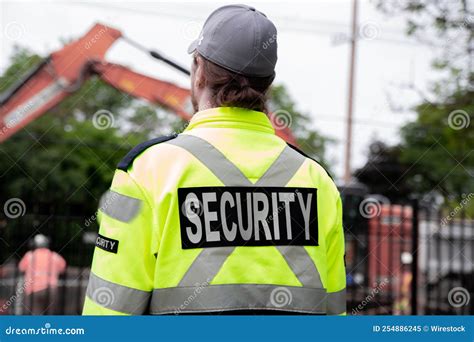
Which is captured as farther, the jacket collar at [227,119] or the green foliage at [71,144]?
the green foliage at [71,144]

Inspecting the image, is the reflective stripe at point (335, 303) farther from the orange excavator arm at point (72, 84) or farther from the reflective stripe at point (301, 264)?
the orange excavator arm at point (72, 84)

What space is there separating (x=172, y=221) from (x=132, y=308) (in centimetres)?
24

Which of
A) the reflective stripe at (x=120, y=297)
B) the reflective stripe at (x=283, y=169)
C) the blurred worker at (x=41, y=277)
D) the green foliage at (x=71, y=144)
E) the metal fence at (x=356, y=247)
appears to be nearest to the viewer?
the reflective stripe at (x=120, y=297)

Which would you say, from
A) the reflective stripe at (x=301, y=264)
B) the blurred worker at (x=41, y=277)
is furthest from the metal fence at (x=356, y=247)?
the reflective stripe at (x=301, y=264)

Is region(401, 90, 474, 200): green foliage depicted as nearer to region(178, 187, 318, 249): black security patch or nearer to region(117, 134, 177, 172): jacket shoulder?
region(178, 187, 318, 249): black security patch

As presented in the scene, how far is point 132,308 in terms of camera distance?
5.70 feet

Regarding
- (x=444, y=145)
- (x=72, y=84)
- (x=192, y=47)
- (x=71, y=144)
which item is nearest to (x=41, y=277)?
(x=72, y=84)

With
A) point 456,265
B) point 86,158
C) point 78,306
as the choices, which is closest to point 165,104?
point 78,306

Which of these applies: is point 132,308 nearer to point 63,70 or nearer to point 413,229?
point 413,229

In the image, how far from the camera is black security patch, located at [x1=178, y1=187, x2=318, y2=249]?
1764mm

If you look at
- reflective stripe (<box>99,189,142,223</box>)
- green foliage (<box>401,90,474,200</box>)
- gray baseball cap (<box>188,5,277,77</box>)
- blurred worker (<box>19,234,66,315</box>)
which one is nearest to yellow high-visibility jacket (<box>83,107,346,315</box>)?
reflective stripe (<box>99,189,142,223</box>)

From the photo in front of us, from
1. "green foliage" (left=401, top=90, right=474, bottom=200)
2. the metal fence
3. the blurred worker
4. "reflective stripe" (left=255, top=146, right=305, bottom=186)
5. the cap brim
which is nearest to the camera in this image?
"reflective stripe" (left=255, top=146, right=305, bottom=186)

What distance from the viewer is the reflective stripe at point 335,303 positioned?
78.0 inches

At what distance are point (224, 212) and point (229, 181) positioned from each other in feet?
0.27
